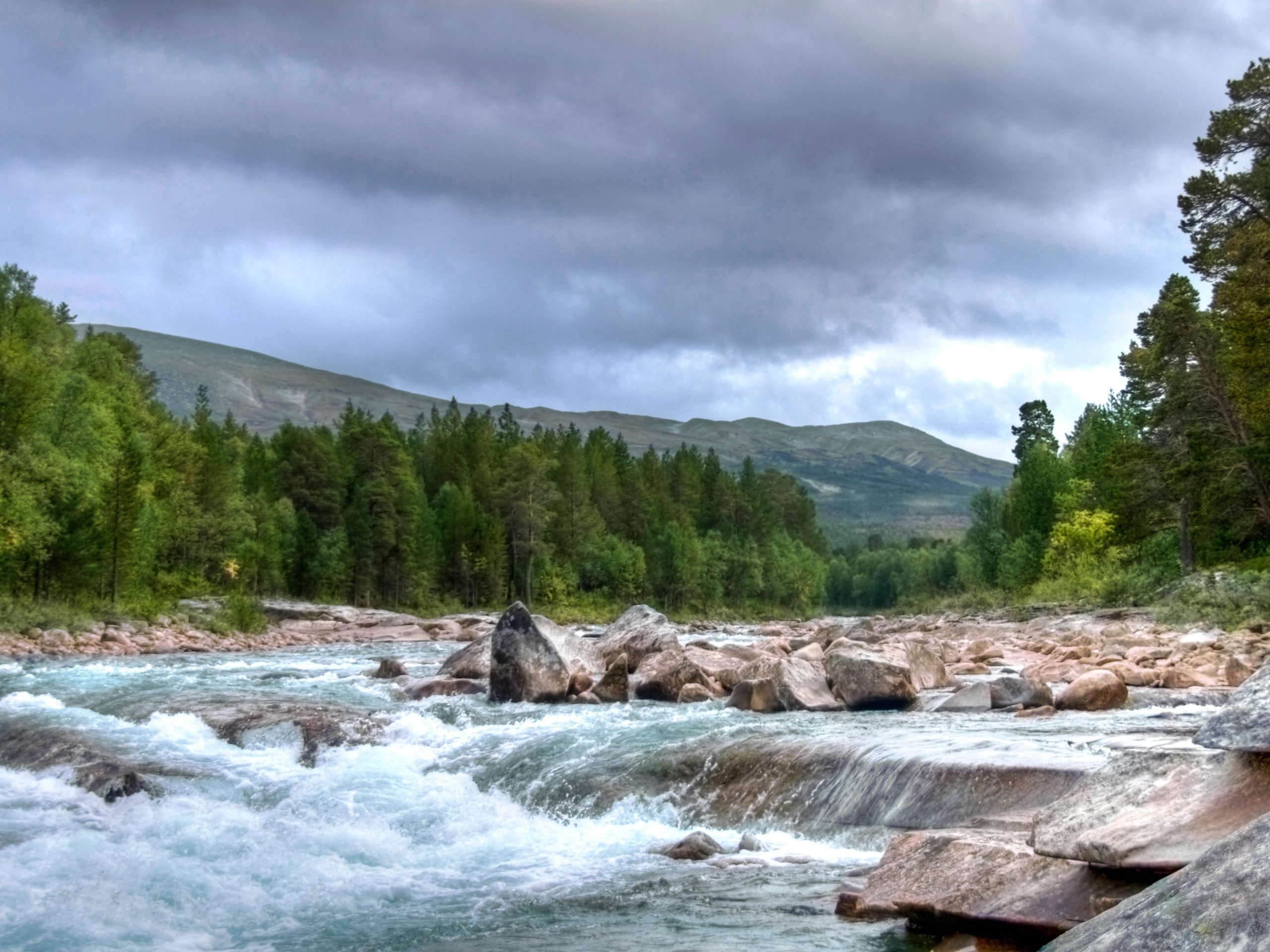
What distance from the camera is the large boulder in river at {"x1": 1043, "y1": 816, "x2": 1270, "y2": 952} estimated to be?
4.12 meters

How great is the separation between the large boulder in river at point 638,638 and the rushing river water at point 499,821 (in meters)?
5.61

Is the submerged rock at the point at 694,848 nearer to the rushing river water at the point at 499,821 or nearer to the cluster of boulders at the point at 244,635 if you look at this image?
the rushing river water at the point at 499,821

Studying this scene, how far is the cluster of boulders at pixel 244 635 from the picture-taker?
117 ft

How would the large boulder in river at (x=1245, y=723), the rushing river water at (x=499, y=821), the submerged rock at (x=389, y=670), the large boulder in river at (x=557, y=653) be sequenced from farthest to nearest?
the submerged rock at (x=389, y=670), the large boulder in river at (x=557, y=653), the rushing river water at (x=499, y=821), the large boulder in river at (x=1245, y=723)

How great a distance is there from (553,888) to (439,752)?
5.87 m

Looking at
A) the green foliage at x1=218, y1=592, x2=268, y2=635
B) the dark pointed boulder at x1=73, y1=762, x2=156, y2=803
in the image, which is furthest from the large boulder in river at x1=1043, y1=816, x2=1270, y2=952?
the green foliage at x1=218, y1=592, x2=268, y2=635

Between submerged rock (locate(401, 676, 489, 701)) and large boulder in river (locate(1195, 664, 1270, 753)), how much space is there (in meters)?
15.8

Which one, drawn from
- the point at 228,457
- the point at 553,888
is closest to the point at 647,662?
the point at 553,888

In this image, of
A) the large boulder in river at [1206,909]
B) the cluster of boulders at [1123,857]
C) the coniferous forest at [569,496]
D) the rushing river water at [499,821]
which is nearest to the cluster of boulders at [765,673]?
the rushing river water at [499,821]

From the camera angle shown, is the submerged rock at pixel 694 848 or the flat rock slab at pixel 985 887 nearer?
the flat rock slab at pixel 985 887

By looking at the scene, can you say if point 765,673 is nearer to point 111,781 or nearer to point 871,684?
point 871,684

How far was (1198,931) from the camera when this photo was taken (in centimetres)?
425

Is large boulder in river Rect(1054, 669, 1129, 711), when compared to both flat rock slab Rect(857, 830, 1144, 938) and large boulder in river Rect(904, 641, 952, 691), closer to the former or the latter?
large boulder in river Rect(904, 641, 952, 691)

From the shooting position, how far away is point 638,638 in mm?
23625
